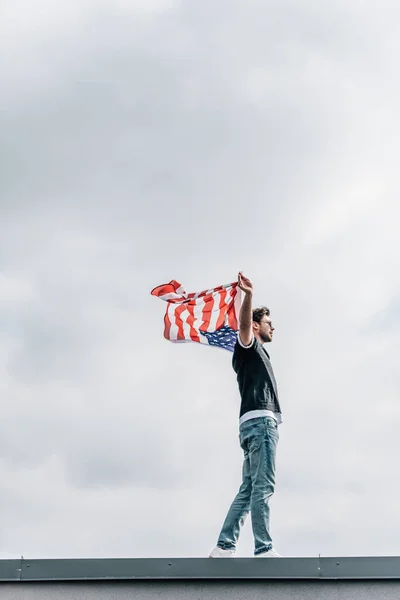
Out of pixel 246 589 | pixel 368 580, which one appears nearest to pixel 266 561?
pixel 246 589

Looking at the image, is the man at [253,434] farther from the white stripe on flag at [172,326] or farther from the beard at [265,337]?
the white stripe on flag at [172,326]

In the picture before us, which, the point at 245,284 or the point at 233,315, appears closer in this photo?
the point at 245,284

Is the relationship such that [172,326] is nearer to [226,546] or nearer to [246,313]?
[246,313]

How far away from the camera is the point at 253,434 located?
8352 mm

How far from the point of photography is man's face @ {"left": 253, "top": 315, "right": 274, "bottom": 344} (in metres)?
8.97

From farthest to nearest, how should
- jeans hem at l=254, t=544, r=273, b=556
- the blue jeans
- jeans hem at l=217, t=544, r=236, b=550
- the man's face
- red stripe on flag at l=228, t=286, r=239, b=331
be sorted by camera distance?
red stripe on flag at l=228, t=286, r=239, b=331 < the man's face < jeans hem at l=217, t=544, r=236, b=550 < the blue jeans < jeans hem at l=254, t=544, r=273, b=556

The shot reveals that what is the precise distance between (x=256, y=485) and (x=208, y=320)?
8.04 feet

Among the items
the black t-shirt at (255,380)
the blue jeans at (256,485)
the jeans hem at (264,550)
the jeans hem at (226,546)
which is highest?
the black t-shirt at (255,380)

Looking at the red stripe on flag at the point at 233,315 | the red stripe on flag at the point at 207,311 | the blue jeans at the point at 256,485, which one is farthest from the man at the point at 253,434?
the red stripe on flag at the point at 207,311

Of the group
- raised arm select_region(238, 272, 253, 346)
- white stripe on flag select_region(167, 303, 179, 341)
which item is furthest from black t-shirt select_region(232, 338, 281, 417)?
white stripe on flag select_region(167, 303, 179, 341)

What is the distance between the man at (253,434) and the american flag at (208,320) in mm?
1321

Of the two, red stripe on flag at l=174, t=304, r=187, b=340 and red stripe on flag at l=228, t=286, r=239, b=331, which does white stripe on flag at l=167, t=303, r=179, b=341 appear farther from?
red stripe on flag at l=228, t=286, r=239, b=331

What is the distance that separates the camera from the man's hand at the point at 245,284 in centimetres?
827

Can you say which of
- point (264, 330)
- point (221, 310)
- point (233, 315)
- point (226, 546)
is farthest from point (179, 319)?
point (226, 546)
